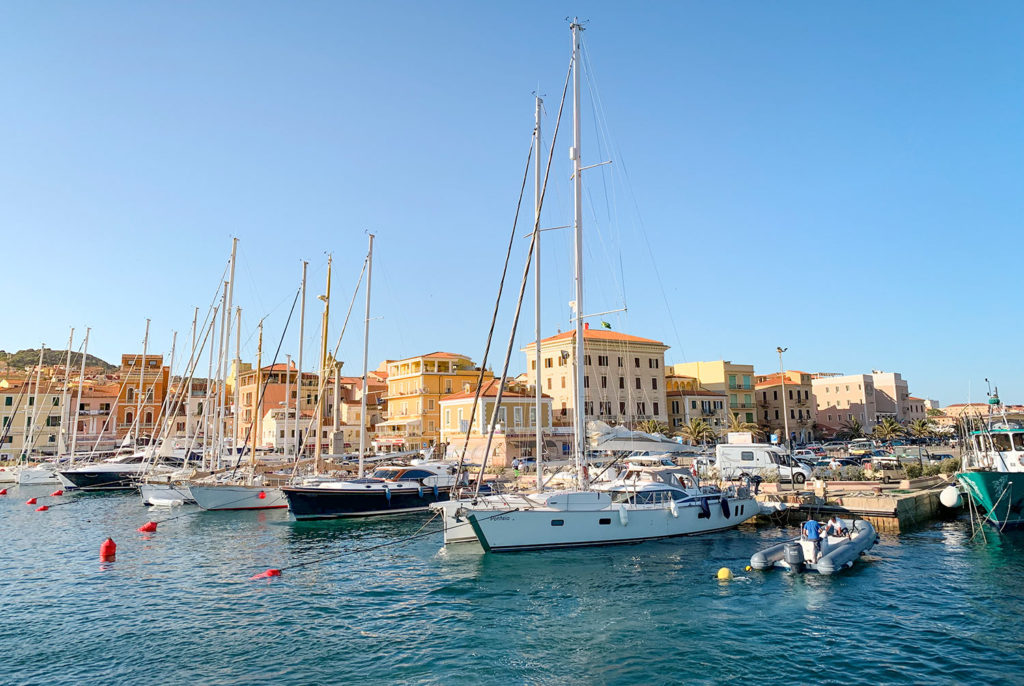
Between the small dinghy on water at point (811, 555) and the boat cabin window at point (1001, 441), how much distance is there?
1303 cm

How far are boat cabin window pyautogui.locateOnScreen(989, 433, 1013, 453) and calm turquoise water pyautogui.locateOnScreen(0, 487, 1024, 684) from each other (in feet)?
21.1

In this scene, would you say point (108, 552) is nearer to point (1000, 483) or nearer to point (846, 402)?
point (1000, 483)

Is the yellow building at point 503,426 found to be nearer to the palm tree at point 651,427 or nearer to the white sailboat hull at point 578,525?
the palm tree at point 651,427

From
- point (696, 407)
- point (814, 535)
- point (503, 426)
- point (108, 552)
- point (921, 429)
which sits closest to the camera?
point (814, 535)

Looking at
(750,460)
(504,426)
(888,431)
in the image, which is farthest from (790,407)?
(750,460)

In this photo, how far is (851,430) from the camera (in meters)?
92.4

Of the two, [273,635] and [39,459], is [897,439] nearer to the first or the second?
[273,635]

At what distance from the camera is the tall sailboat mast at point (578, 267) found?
24875 mm

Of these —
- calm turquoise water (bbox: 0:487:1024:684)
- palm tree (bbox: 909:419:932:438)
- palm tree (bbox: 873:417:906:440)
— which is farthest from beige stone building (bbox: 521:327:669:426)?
calm turquoise water (bbox: 0:487:1024:684)

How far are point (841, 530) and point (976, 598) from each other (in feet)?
17.0

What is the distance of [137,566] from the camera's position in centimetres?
2311

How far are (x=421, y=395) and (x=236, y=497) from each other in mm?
33329

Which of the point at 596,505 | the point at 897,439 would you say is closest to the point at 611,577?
the point at 596,505

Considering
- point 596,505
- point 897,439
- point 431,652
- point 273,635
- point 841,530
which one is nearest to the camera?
point 431,652
